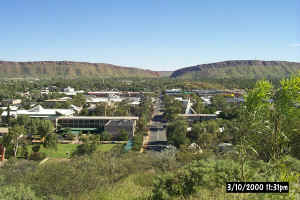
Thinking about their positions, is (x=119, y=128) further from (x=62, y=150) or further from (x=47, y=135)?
(x=47, y=135)

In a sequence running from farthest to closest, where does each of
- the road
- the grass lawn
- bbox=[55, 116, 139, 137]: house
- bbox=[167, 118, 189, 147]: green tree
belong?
bbox=[55, 116, 139, 137]: house
the road
bbox=[167, 118, 189, 147]: green tree
the grass lawn

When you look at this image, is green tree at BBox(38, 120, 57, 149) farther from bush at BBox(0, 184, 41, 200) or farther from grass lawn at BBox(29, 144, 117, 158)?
bush at BBox(0, 184, 41, 200)

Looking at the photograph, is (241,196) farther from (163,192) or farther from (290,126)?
(163,192)

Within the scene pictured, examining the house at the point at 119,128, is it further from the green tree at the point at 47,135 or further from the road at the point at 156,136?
the green tree at the point at 47,135

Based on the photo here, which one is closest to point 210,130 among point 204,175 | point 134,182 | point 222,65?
point 134,182

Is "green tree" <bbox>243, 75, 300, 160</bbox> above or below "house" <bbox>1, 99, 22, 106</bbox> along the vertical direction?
above
